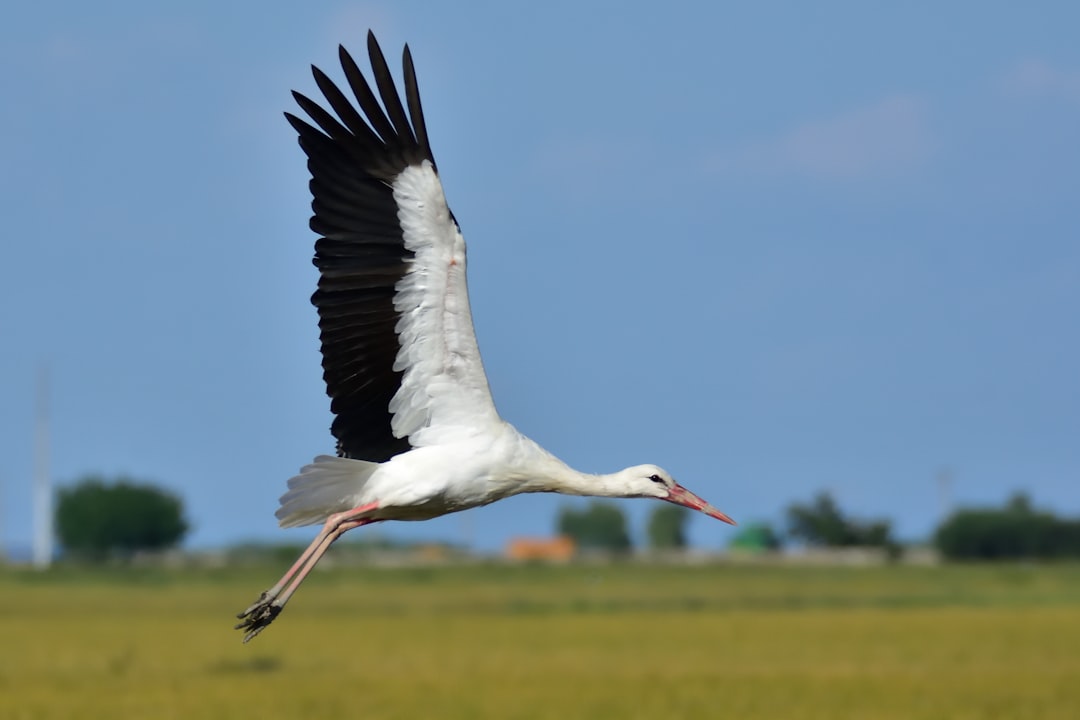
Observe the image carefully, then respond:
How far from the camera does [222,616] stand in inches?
2400

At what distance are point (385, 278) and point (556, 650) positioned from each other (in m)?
33.9

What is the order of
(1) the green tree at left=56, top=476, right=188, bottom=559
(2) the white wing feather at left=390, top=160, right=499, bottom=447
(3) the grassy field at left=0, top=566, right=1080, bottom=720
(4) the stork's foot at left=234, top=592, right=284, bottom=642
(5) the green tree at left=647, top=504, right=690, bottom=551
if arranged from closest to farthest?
(4) the stork's foot at left=234, top=592, right=284, bottom=642
(2) the white wing feather at left=390, top=160, right=499, bottom=447
(3) the grassy field at left=0, top=566, right=1080, bottom=720
(1) the green tree at left=56, top=476, right=188, bottom=559
(5) the green tree at left=647, top=504, right=690, bottom=551

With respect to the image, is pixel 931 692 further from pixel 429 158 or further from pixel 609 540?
pixel 609 540

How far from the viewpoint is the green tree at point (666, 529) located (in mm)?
148875

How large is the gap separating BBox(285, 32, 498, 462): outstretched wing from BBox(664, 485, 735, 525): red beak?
1222 millimetres

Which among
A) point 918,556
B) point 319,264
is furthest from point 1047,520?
point 319,264

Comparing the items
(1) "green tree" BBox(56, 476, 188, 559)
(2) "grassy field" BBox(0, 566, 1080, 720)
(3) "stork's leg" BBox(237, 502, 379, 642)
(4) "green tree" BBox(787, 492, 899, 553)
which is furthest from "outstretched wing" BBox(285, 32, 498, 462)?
→ (1) "green tree" BBox(56, 476, 188, 559)

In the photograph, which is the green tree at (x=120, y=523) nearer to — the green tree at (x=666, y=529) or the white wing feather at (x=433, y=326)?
the green tree at (x=666, y=529)

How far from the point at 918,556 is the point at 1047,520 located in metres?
7.79

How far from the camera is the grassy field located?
29969mm

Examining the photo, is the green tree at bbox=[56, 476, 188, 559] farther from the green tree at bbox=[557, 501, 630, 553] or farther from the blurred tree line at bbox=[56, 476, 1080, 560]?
the green tree at bbox=[557, 501, 630, 553]

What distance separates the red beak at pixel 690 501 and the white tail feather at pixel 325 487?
179cm

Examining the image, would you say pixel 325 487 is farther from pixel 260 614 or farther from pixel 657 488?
pixel 657 488

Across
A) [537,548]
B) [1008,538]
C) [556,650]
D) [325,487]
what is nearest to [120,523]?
[537,548]
